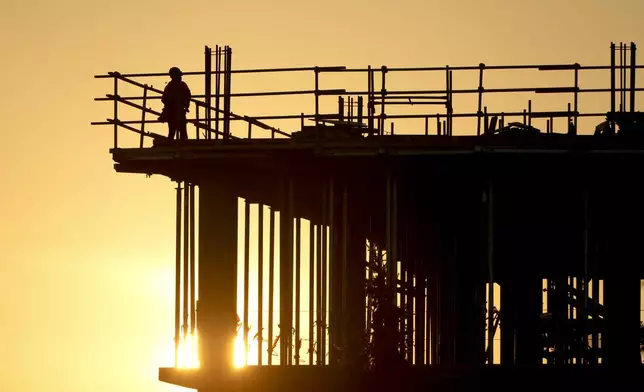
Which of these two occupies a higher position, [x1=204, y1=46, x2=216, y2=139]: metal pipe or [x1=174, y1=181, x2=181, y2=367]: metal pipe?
[x1=204, y1=46, x2=216, y2=139]: metal pipe

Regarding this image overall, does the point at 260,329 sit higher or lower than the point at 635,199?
lower

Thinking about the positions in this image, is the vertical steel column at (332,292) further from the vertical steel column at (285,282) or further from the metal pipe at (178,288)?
the metal pipe at (178,288)

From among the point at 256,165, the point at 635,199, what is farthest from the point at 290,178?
the point at 635,199

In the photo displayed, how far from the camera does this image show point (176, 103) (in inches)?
1300

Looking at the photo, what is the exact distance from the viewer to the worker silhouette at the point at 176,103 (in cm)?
3284

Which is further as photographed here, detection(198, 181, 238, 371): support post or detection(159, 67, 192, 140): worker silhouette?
detection(159, 67, 192, 140): worker silhouette

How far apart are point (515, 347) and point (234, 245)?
2469cm

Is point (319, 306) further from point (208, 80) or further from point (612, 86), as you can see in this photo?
point (612, 86)

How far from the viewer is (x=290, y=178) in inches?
1313

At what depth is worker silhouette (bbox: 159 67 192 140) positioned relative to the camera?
108 feet

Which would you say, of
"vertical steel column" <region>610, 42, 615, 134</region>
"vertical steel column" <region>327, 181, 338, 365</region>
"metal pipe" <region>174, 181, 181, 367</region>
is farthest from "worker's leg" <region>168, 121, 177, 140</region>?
"vertical steel column" <region>610, 42, 615, 134</region>

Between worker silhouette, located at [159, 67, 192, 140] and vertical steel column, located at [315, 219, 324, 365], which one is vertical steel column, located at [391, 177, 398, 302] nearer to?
vertical steel column, located at [315, 219, 324, 365]

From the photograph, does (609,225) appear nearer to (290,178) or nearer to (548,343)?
(290,178)

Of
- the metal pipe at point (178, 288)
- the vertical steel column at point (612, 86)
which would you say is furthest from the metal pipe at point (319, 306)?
the vertical steel column at point (612, 86)
